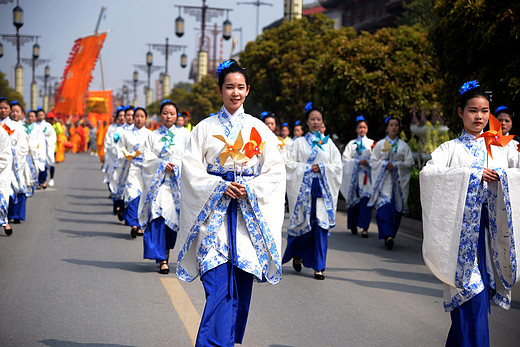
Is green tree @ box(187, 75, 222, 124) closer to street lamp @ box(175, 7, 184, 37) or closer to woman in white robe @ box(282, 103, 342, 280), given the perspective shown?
street lamp @ box(175, 7, 184, 37)

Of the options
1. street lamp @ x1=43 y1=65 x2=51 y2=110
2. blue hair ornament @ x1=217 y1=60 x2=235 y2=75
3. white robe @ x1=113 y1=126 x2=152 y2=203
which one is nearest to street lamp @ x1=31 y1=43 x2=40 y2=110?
street lamp @ x1=43 y1=65 x2=51 y2=110

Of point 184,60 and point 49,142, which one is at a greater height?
point 184,60

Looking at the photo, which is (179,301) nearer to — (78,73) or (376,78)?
(376,78)

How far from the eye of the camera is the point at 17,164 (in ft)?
36.7

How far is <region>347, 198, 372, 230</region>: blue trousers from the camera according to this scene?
12.0m

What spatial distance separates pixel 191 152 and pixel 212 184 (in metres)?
0.29

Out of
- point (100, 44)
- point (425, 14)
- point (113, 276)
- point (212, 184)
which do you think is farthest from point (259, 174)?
point (425, 14)

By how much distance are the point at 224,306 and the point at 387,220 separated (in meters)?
6.55

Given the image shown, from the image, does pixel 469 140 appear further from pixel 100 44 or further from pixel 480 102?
pixel 100 44

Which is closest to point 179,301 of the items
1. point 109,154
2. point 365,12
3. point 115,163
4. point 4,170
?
point 4,170

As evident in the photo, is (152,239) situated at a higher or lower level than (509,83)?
lower

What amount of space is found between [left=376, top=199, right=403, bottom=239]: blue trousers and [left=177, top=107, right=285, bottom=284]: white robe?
19.6ft

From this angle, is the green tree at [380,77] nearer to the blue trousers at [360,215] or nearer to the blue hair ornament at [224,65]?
the blue trousers at [360,215]

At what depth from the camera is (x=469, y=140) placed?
16.3ft
